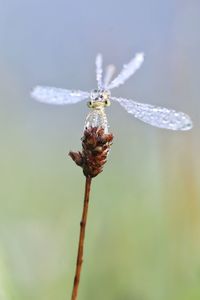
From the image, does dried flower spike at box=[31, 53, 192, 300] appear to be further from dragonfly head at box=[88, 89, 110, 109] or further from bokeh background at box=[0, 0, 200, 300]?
bokeh background at box=[0, 0, 200, 300]

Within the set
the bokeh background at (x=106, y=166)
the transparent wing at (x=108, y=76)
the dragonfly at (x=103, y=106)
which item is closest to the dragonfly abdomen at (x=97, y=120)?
the dragonfly at (x=103, y=106)

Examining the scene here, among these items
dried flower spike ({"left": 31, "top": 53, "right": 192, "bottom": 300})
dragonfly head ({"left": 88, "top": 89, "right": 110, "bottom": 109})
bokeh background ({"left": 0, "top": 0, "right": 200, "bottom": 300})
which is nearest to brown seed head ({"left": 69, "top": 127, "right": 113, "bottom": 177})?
dried flower spike ({"left": 31, "top": 53, "right": 192, "bottom": 300})

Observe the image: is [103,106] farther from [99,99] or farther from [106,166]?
[106,166]

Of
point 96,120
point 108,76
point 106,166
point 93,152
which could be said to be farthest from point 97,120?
point 106,166

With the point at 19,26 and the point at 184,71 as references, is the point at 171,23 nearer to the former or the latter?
the point at 184,71

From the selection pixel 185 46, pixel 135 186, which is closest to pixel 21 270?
pixel 135 186

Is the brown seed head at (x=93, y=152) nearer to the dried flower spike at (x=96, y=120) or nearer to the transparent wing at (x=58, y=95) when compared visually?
the dried flower spike at (x=96, y=120)
